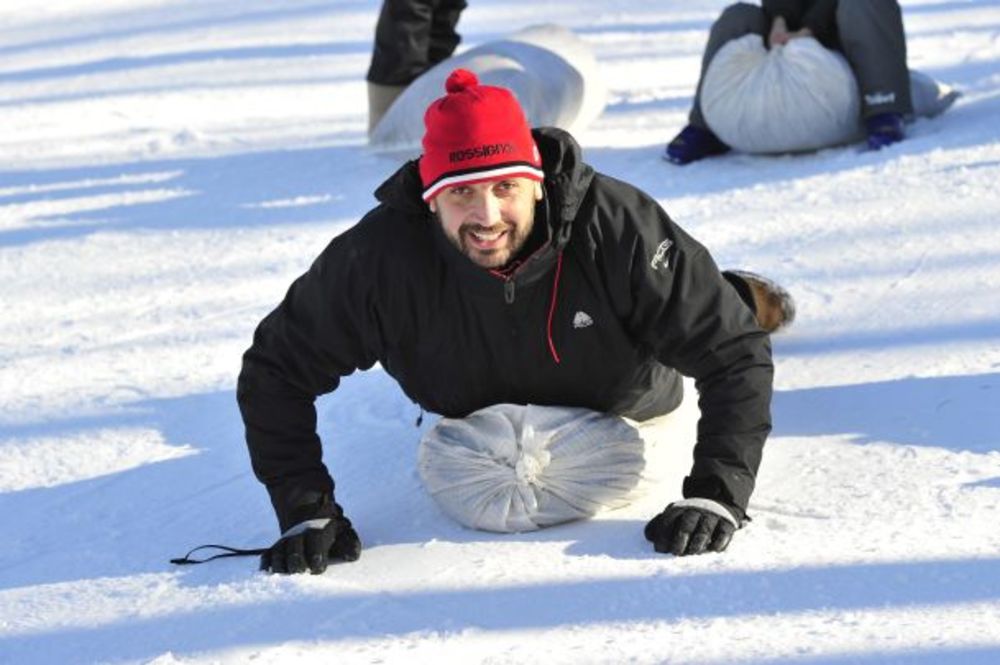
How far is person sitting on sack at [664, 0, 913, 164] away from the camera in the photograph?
5180 millimetres

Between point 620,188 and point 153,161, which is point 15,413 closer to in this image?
point 620,188

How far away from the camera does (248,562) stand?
296 cm

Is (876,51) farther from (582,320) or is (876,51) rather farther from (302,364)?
(302,364)

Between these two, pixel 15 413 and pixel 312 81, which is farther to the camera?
pixel 312 81

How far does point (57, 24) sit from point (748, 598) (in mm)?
7206

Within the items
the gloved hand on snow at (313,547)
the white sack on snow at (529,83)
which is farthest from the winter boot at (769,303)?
the white sack on snow at (529,83)

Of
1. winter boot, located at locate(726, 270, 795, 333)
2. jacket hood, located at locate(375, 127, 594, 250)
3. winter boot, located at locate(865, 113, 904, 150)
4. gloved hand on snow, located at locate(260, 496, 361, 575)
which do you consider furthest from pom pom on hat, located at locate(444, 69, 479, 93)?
winter boot, located at locate(865, 113, 904, 150)

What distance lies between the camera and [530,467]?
9.79 feet

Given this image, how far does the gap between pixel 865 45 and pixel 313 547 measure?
2.96 meters

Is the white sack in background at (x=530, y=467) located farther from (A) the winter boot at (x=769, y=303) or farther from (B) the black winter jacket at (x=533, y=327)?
(A) the winter boot at (x=769, y=303)

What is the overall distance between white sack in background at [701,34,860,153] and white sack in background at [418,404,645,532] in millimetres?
2402

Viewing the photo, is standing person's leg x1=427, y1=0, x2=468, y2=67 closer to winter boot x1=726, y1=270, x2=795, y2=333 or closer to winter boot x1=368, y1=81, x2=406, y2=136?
winter boot x1=368, y1=81, x2=406, y2=136

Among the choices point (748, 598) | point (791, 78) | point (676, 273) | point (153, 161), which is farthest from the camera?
point (153, 161)

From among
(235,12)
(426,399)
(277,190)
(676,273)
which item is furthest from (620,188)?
(235,12)
